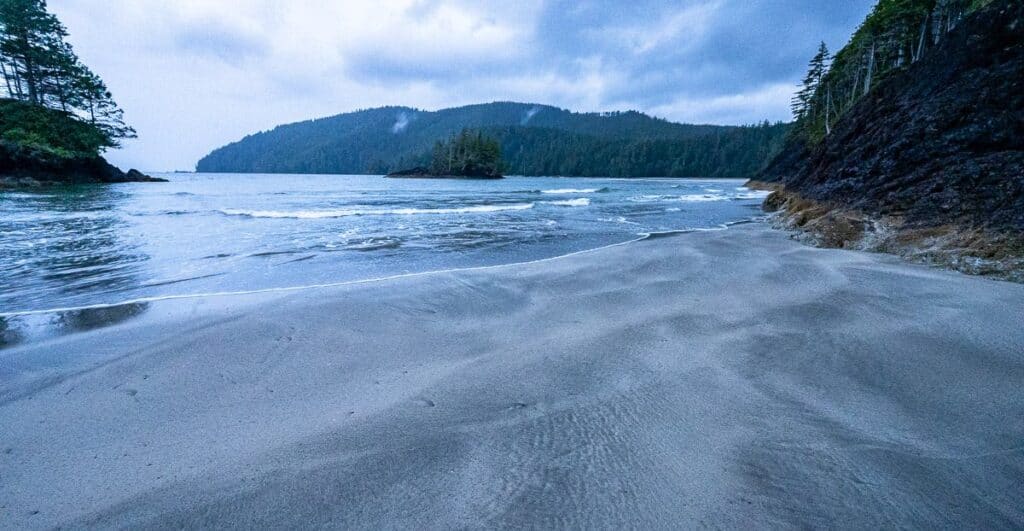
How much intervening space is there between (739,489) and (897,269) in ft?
19.4

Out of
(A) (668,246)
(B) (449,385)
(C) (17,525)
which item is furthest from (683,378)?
(A) (668,246)

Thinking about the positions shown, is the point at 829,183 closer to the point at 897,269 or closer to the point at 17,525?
the point at 897,269

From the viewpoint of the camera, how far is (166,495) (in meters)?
1.77

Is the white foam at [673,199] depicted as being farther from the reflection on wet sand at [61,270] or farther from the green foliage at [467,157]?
the green foliage at [467,157]

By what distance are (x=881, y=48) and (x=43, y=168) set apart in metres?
69.6

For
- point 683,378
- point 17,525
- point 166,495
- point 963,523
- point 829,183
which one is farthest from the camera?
point 829,183

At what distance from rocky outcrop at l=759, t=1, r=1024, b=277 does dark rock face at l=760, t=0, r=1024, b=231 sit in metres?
0.02

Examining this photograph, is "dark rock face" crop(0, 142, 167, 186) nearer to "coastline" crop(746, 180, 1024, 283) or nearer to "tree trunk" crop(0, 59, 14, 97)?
"tree trunk" crop(0, 59, 14, 97)

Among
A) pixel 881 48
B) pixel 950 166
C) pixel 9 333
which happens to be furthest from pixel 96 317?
pixel 881 48

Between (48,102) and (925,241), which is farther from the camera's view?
(48,102)

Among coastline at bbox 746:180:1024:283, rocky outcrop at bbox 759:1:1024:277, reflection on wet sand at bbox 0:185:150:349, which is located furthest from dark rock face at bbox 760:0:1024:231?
reflection on wet sand at bbox 0:185:150:349

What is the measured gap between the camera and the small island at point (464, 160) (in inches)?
3521

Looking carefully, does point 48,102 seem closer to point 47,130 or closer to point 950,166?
point 47,130

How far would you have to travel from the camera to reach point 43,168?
32281 millimetres
